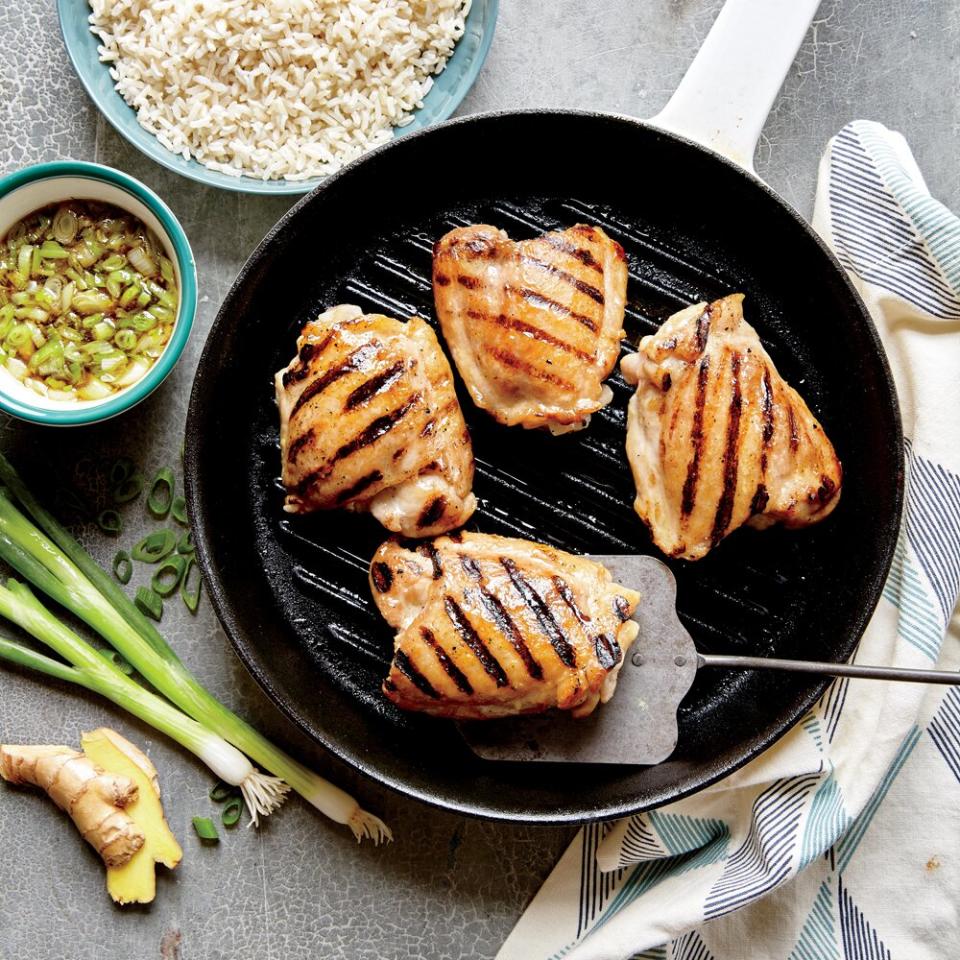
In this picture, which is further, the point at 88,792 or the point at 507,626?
the point at 88,792

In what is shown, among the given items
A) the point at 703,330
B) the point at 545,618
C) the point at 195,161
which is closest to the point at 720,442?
the point at 703,330

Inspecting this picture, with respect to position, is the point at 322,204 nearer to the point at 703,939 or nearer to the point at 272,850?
the point at 272,850

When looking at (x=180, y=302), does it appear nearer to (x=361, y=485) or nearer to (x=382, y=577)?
(x=361, y=485)

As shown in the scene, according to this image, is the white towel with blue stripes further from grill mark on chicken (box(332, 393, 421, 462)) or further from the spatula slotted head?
grill mark on chicken (box(332, 393, 421, 462))

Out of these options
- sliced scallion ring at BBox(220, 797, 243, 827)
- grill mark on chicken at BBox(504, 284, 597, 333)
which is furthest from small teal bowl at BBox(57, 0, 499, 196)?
sliced scallion ring at BBox(220, 797, 243, 827)

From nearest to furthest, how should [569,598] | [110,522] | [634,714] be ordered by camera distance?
1. [569,598]
2. [634,714]
3. [110,522]

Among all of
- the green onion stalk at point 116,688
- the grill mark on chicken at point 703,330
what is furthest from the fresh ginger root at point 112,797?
the grill mark on chicken at point 703,330

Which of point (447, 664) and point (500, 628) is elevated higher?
point (500, 628)
